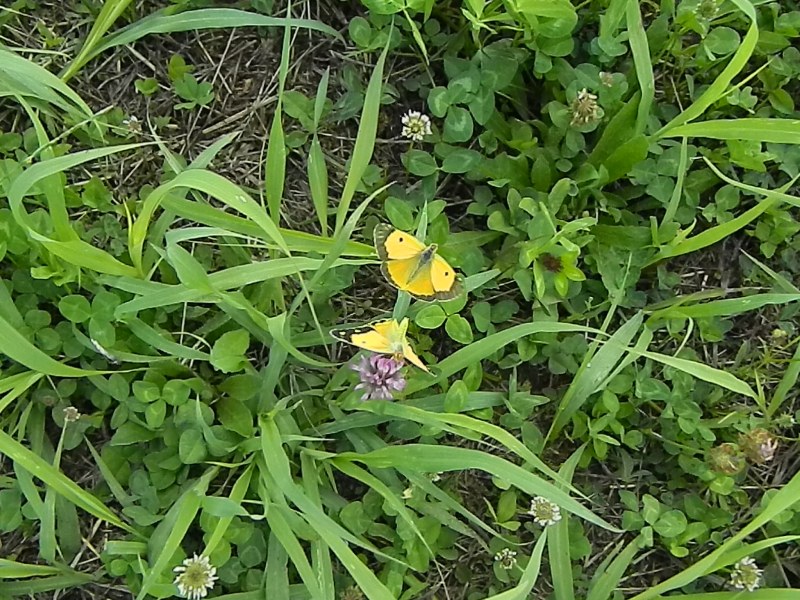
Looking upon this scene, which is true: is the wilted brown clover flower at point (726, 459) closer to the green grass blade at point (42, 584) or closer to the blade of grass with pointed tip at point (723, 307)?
the blade of grass with pointed tip at point (723, 307)

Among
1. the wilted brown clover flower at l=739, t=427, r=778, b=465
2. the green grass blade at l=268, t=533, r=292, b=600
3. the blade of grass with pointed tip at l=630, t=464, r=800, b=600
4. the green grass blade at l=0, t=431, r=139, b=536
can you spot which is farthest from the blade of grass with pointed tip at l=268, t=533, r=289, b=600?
the wilted brown clover flower at l=739, t=427, r=778, b=465

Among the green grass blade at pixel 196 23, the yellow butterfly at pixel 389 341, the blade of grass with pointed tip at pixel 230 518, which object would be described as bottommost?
the blade of grass with pointed tip at pixel 230 518

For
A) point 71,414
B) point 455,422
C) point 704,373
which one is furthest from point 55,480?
point 704,373

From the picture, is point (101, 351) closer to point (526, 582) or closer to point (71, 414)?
point (71, 414)

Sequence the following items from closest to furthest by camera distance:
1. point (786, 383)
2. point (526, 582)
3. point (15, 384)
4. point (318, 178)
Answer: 1. point (526, 582)
2. point (15, 384)
3. point (318, 178)
4. point (786, 383)

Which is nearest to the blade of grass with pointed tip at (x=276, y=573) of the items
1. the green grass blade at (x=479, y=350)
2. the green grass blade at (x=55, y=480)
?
the green grass blade at (x=55, y=480)

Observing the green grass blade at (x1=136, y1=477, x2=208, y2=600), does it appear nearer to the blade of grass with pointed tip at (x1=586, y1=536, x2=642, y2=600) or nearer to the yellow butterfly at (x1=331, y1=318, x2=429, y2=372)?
the yellow butterfly at (x1=331, y1=318, x2=429, y2=372)

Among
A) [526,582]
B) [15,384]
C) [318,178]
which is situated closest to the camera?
[526,582]
